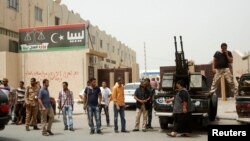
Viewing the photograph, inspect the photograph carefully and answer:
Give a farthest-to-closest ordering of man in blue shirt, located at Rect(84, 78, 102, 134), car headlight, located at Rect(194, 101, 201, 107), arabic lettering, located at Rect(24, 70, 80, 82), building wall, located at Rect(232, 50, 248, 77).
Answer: arabic lettering, located at Rect(24, 70, 80, 82) → building wall, located at Rect(232, 50, 248, 77) → man in blue shirt, located at Rect(84, 78, 102, 134) → car headlight, located at Rect(194, 101, 201, 107)

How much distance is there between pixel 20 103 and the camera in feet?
50.1

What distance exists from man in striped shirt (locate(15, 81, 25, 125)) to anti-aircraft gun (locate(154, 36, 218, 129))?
5.68 meters

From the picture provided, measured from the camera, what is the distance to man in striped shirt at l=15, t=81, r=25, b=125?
15188 mm

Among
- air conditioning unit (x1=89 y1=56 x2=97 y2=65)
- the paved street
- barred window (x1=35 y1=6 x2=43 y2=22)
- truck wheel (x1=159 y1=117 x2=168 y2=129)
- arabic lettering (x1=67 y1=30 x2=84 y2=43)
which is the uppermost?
barred window (x1=35 y1=6 x2=43 y2=22)

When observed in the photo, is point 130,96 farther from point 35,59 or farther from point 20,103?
point 35,59

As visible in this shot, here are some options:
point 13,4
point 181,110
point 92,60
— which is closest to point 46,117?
point 181,110

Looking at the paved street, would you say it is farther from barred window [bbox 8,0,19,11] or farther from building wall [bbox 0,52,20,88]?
barred window [bbox 8,0,19,11]

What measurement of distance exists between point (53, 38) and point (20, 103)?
1478 cm

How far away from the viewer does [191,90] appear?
41.3 ft

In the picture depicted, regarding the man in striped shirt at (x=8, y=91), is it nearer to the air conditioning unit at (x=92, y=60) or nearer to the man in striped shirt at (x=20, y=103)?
the man in striped shirt at (x=20, y=103)

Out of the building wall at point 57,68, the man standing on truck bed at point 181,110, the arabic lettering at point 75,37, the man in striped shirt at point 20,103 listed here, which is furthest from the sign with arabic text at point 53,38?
A: the man standing on truck bed at point 181,110

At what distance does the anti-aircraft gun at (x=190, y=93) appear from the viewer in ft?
37.4

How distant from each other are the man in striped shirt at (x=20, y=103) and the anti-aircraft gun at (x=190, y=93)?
5684mm

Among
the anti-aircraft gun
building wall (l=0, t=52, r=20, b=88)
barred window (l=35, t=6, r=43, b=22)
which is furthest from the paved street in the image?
barred window (l=35, t=6, r=43, b=22)
